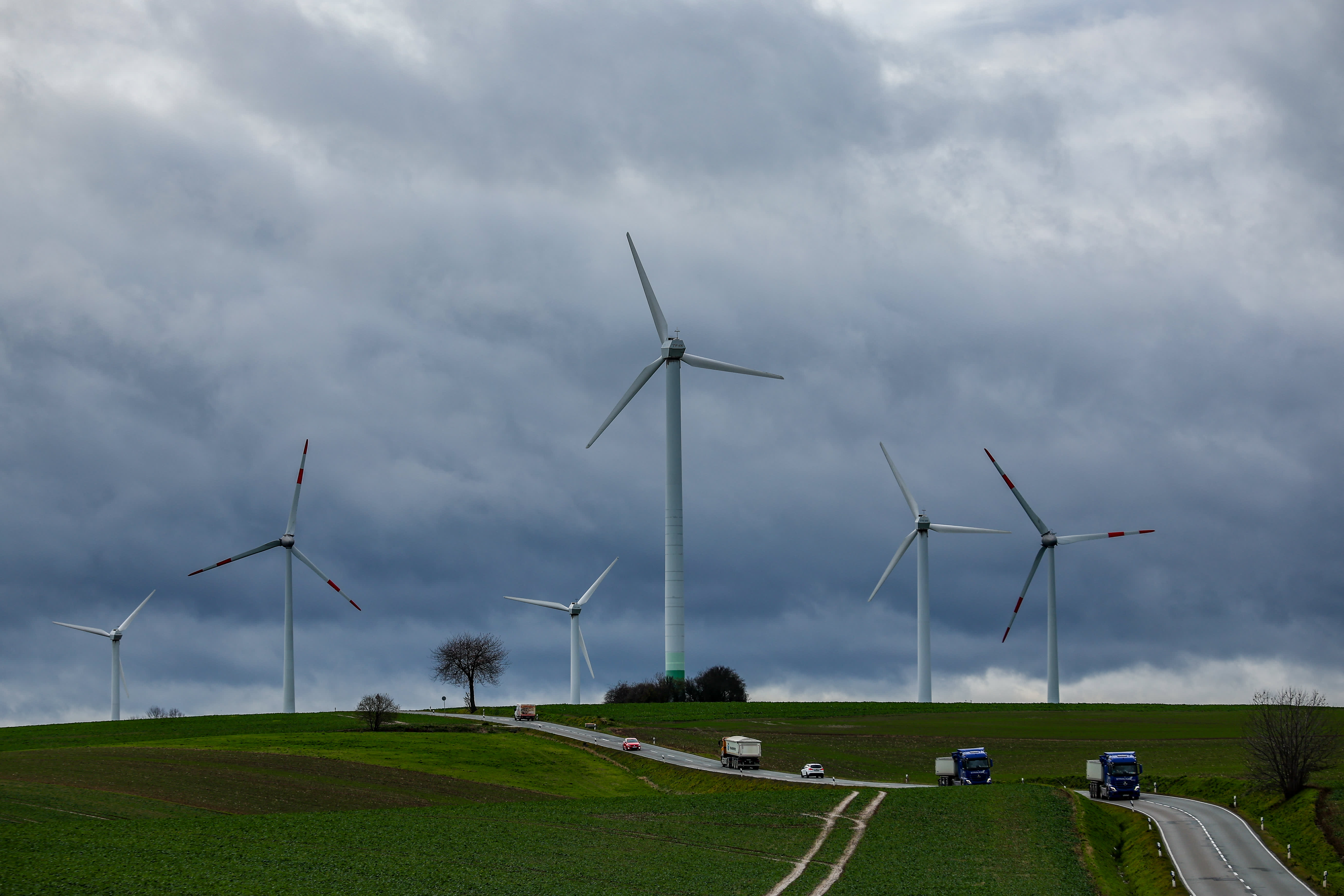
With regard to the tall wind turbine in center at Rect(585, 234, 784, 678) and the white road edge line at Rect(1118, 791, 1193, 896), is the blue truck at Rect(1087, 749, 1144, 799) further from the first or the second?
the tall wind turbine in center at Rect(585, 234, 784, 678)

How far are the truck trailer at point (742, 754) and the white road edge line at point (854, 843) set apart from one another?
58.6ft

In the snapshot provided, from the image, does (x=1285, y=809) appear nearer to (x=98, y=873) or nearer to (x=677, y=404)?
(x=98, y=873)

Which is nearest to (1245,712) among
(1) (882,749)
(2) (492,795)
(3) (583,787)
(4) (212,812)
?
(1) (882,749)

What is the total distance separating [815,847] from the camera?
65.8 m

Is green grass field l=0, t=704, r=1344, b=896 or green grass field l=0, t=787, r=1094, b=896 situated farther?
green grass field l=0, t=704, r=1344, b=896

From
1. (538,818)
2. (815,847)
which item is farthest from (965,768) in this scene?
(538,818)

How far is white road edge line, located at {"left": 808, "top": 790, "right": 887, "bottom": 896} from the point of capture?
5484cm

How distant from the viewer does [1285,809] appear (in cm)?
8175

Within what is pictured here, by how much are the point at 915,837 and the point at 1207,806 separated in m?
34.6

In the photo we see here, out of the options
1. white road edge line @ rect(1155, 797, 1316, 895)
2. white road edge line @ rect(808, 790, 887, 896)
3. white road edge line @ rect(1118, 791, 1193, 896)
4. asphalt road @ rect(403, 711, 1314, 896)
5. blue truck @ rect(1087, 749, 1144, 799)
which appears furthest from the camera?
blue truck @ rect(1087, 749, 1144, 799)

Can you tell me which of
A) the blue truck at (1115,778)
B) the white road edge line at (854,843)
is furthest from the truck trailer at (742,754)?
the blue truck at (1115,778)

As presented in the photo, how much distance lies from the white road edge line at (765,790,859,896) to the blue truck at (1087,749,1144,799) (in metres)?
19.2

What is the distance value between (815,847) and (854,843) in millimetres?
2722

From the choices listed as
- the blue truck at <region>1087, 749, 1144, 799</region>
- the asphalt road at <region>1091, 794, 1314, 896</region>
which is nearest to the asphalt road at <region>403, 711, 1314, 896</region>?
the asphalt road at <region>1091, 794, 1314, 896</region>
